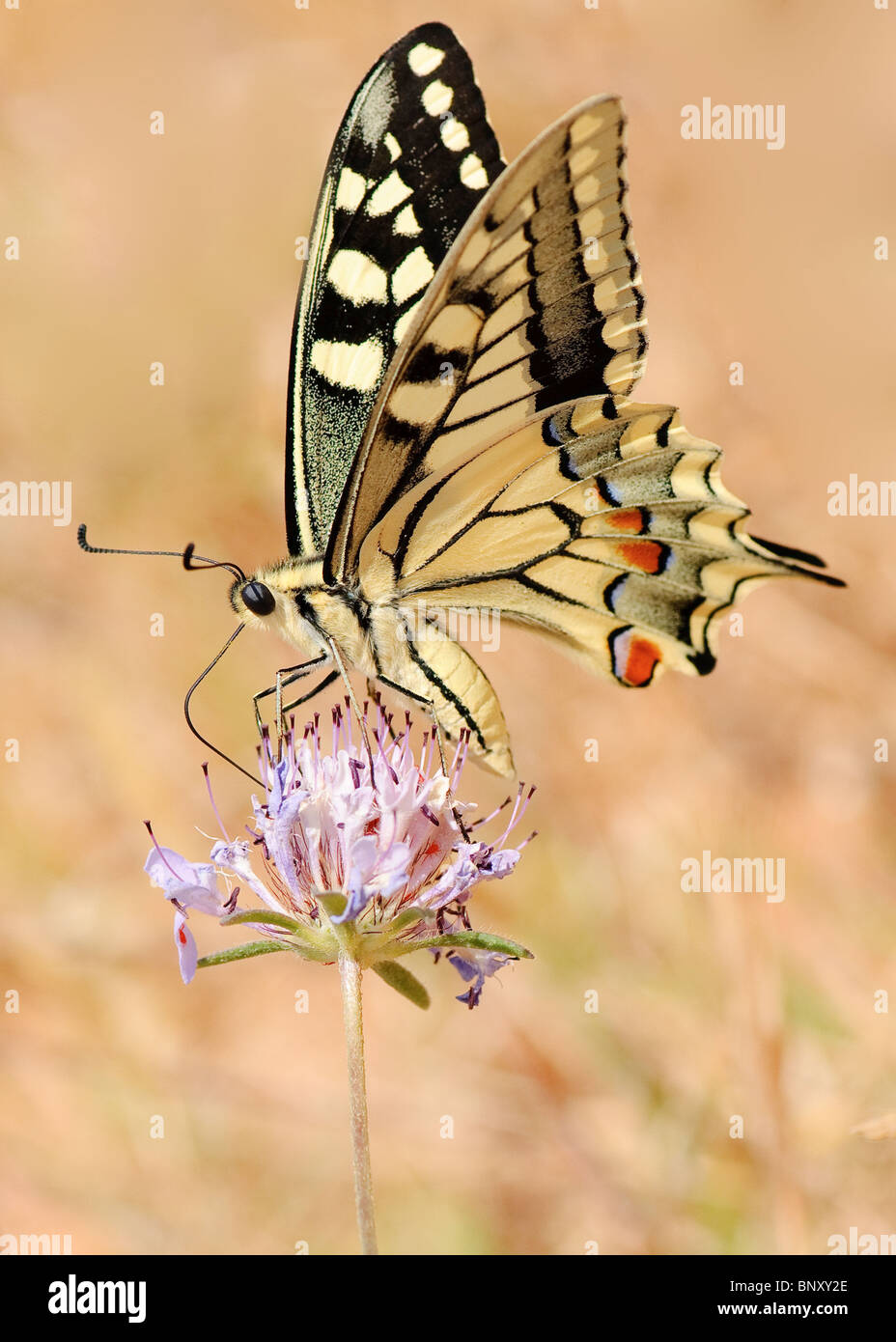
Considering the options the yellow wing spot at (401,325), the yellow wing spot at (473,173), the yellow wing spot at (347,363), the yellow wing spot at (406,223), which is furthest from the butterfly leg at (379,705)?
the yellow wing spot at (473,173)

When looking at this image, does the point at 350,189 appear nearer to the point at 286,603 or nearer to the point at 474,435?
the point at 474,435

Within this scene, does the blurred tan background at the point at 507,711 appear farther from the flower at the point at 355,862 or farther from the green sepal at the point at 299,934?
the green sepal at the point at 299,934

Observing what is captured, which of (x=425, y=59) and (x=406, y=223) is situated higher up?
(x=425, y=59)

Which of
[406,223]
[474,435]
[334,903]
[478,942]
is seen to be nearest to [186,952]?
[334,903]

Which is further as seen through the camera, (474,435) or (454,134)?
(454,134)

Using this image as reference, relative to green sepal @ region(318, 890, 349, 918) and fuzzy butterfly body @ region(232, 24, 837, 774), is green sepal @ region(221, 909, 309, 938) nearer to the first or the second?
green sepal @ region(318, 890, 349, 918)

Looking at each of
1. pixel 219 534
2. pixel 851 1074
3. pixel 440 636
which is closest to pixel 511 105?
pixel 219 534
